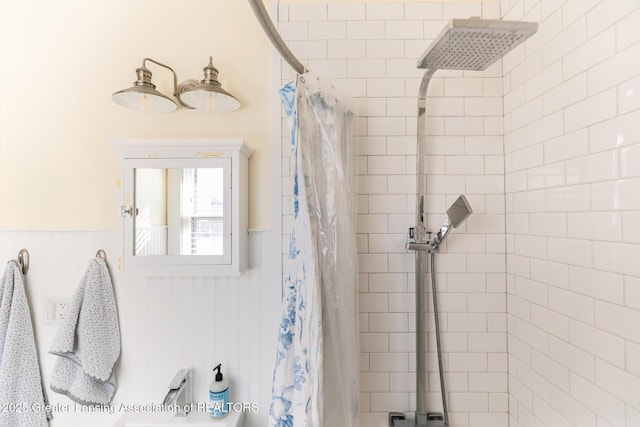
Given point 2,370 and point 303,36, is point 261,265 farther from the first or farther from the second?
point 2,370

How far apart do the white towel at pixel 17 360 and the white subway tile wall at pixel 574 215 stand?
1781mm

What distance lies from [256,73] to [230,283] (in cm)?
84

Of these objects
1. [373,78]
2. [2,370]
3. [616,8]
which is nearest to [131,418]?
[2,370]

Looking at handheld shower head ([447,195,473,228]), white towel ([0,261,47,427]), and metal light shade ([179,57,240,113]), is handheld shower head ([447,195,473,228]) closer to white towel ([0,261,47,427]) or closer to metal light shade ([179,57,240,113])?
metal light shade ([179,57,240,113])

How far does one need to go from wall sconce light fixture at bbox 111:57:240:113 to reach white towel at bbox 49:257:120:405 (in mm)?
625

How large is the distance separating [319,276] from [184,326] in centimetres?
72

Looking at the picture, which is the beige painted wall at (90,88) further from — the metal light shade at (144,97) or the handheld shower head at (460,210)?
the handheld shower head at (460,210)

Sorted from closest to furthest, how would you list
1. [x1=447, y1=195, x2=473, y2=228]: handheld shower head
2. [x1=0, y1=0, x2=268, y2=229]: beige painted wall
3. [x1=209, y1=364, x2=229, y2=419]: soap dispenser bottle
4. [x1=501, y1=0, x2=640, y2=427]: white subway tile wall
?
[x1=501, y1=0, x2=640, y2=427]: white subway tile wall < [x1=447, y1=195, x2=473, y2=228]: handheld shower head < [x1=209, y1=364, x2=229, y2=419]: soap dispenser bottle < [x1=0, y1=0, x2=268, y2=229]: beige painted wall

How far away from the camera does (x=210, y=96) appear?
107cm

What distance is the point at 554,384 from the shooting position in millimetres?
864

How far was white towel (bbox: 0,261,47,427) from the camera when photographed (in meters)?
1.06

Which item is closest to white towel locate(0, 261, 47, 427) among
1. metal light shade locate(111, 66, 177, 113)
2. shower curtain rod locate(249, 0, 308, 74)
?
metal light shade locate(111, 66, 177, 113)

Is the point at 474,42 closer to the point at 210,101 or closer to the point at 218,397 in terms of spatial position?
the point at 210,101

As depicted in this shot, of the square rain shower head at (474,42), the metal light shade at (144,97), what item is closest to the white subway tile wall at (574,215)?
the square rain shower head at (474,42)
